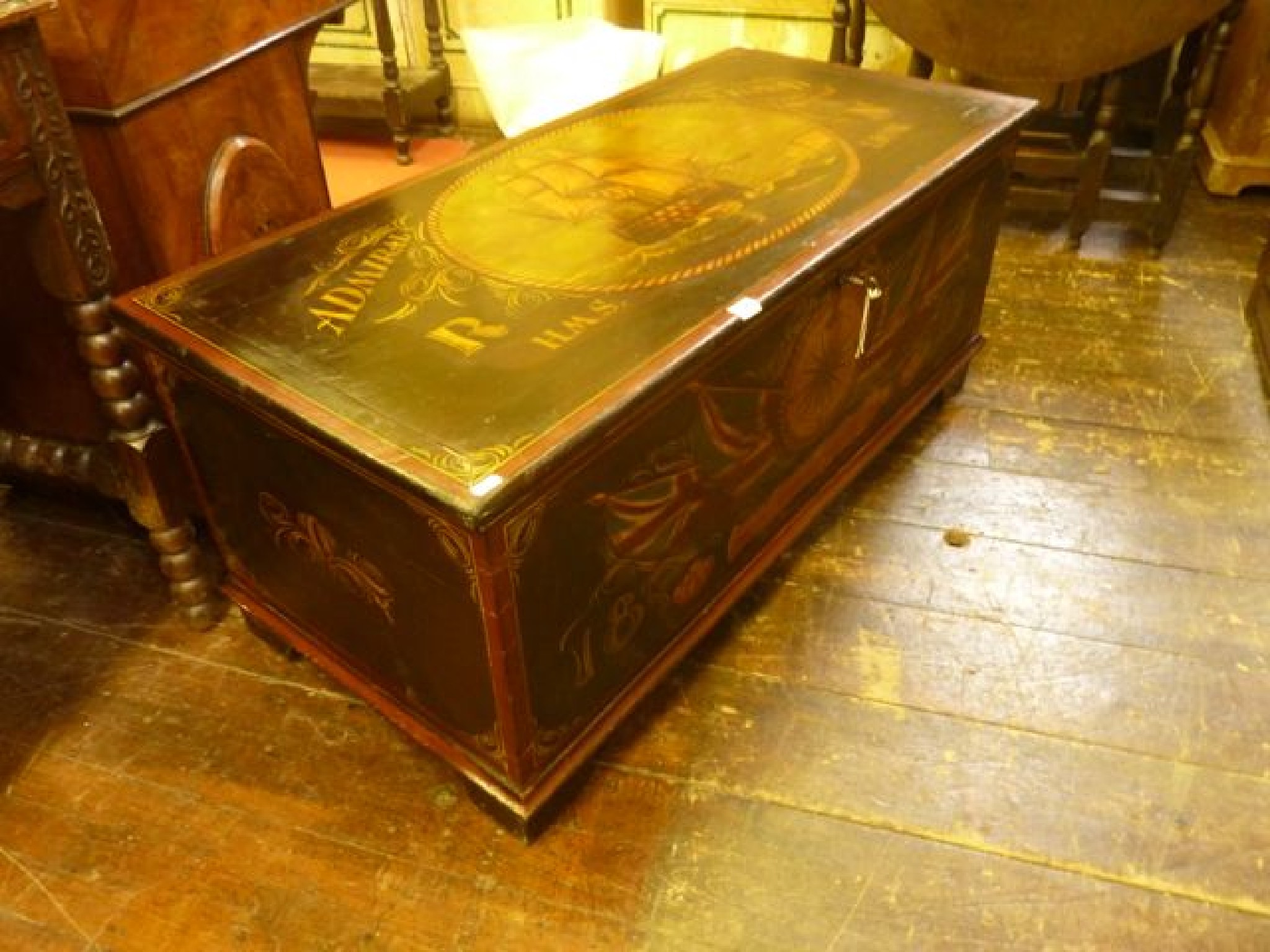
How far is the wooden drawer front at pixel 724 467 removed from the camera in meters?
1.10

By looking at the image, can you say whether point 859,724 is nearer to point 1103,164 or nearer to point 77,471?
point 77,471

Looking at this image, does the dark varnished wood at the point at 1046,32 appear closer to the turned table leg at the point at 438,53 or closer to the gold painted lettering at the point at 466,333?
the turned table leg at the point at 438,53

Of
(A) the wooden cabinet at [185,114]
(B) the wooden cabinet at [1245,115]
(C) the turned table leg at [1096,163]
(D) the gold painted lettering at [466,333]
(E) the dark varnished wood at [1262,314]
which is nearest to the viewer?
(D) the gold painted lettering at [466,333]

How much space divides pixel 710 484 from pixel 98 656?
0.92m

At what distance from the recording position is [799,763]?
132 cm

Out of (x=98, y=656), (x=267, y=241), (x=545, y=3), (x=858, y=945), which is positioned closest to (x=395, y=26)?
(x=545, y=3)

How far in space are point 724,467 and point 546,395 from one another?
0.33m

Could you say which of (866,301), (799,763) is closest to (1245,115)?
(866,301)

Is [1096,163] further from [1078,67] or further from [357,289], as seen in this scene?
[357,289]

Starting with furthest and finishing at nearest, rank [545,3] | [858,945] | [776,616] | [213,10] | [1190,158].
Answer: [545,3]
[1190,158]
[776,616]
[213,10]
[858,945]

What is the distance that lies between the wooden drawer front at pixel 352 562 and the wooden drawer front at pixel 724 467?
0.07 metres

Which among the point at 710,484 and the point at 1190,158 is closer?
the point at 710,484

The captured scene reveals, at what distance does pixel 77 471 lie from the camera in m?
1.52

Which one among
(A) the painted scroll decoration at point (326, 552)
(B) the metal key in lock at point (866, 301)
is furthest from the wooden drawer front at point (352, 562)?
(B) the metal key in lock at point (866, 301)
